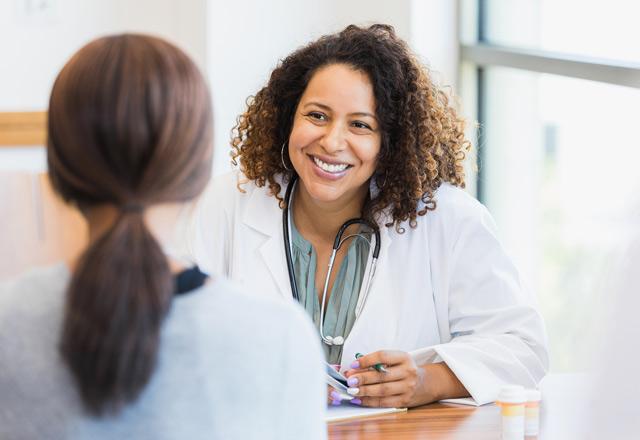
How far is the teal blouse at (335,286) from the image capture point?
2.09m

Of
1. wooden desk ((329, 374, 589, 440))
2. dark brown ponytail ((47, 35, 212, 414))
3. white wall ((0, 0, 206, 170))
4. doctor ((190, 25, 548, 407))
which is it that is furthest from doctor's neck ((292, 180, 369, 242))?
white wall ((0, 0, 206, 170))

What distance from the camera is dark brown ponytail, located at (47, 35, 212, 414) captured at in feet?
3.36

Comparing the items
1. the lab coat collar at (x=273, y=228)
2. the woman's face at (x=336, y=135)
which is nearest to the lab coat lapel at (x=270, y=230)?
the lab coat collar at (x=273, y=228)

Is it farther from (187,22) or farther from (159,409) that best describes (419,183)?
(187,22)

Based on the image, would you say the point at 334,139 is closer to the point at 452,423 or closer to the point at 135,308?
the point at 452,423

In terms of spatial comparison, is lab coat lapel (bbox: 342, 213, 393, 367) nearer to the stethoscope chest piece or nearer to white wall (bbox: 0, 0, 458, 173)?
the stethoscope chest piece

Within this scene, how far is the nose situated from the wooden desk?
1.89 ft

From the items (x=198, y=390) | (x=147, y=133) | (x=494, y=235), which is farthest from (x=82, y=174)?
(x=494, y=235)

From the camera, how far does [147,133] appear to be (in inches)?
40.5

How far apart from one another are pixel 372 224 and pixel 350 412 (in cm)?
51

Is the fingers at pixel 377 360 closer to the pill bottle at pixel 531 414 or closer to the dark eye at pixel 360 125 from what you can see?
the pill bottle at pixel 531 414

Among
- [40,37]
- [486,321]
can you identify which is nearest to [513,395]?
[486,321]

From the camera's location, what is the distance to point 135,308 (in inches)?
40.6

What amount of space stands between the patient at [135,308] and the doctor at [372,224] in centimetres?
93
